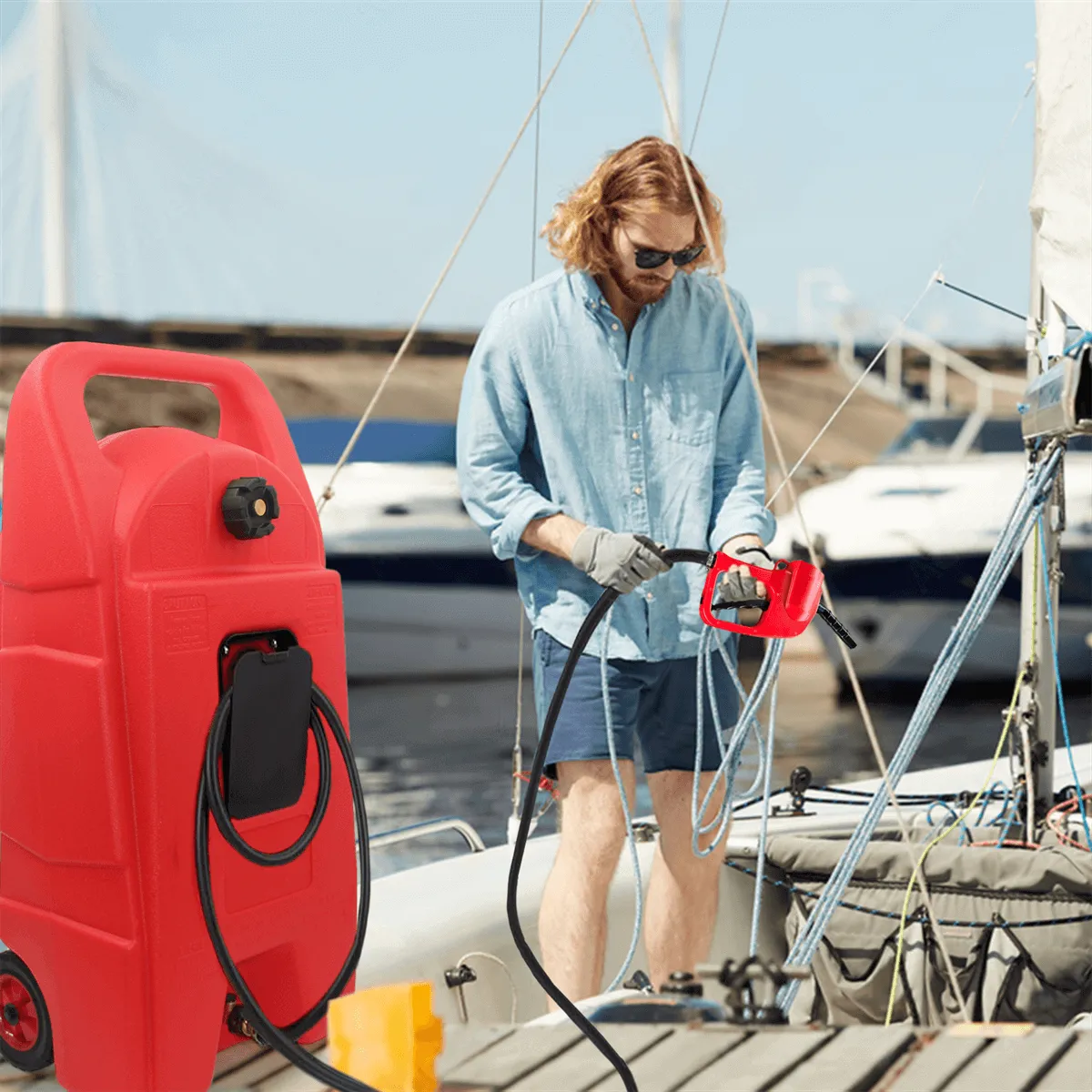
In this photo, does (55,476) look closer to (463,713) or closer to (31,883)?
(31,883)

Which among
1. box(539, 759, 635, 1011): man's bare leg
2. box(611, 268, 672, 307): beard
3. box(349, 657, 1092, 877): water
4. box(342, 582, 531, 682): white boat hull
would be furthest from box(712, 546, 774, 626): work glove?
box(342, 582, 531, 682): white boat hull

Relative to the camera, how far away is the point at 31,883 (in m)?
1.16

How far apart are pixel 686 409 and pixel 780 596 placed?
0.26m

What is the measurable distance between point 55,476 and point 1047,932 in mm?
1269

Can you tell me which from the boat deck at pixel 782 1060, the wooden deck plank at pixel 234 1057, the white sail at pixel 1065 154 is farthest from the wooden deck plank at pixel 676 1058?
the white sail at pixel 1065 154

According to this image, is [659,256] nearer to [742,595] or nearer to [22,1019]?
[742,595]

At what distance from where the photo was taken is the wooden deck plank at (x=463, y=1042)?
3.45 ft

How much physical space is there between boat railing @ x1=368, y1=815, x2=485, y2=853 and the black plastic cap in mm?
644

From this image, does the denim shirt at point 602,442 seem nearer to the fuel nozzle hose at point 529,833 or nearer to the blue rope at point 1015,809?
the fuel nozzle hose at point 529,833

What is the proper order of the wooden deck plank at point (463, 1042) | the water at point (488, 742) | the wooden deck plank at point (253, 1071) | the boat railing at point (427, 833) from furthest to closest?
the water at point (488, 742), the boat railing at point (427, 833), the wooden deck plank at point (253, 1071), the wooden deck plank at point (463, 1042)

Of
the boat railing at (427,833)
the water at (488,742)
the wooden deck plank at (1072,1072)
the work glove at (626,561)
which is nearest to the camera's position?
the wooden deck plank at (1072,1072)

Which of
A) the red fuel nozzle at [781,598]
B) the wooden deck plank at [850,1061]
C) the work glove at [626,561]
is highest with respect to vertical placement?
the work glove at [626,561]

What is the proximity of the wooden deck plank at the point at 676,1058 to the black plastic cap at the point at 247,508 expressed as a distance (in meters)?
0.52

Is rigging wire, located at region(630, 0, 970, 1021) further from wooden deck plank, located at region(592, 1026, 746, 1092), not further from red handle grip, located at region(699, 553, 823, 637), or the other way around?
wooden deck plank, located at region(592, 1026, 746, 1092)
